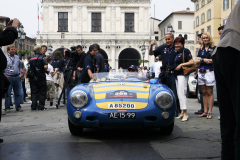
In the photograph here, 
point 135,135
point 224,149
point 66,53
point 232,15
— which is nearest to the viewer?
point 232,15

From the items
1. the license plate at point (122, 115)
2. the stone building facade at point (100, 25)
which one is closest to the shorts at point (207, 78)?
the license plate at point (122, 115)

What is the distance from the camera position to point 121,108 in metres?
4.57

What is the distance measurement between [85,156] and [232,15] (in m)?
2.33

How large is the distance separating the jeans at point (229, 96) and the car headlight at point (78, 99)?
8.16 feet

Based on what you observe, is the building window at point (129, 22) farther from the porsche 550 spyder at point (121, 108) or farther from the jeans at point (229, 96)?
the jeans at point (229, 96)

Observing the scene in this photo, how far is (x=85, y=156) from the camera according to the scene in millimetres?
3773

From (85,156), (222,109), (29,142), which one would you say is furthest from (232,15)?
(29,142)

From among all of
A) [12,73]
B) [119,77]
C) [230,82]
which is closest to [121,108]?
[119,77]

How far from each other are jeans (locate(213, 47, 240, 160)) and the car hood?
79.7 inches

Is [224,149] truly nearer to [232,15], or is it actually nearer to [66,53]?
[232,15]

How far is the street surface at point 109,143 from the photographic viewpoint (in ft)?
12.4

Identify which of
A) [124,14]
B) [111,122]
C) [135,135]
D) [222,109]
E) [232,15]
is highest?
[124,14]

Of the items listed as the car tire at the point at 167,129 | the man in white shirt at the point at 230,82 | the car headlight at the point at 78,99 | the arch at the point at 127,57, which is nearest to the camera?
the man in white shirt at the point at 230,82

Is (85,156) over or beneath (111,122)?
beneath
